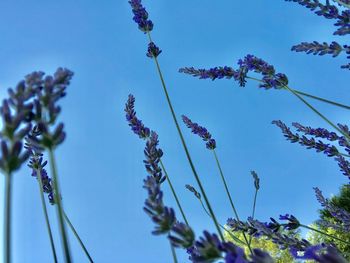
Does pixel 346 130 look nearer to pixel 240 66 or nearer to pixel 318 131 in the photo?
pixel 318 131

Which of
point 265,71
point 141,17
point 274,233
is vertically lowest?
point 274,233

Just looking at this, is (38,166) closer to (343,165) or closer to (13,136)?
(13,136)

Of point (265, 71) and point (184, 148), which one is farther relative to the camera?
point (265, 71)

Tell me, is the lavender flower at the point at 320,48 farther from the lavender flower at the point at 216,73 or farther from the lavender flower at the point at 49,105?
the lavender flower at the point at 49,105

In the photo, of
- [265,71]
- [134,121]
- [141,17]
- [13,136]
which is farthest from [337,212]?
[13,136]

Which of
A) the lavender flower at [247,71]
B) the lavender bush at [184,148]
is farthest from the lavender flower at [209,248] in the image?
the lavender flower at [247,71]

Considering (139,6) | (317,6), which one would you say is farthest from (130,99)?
(317,6)
